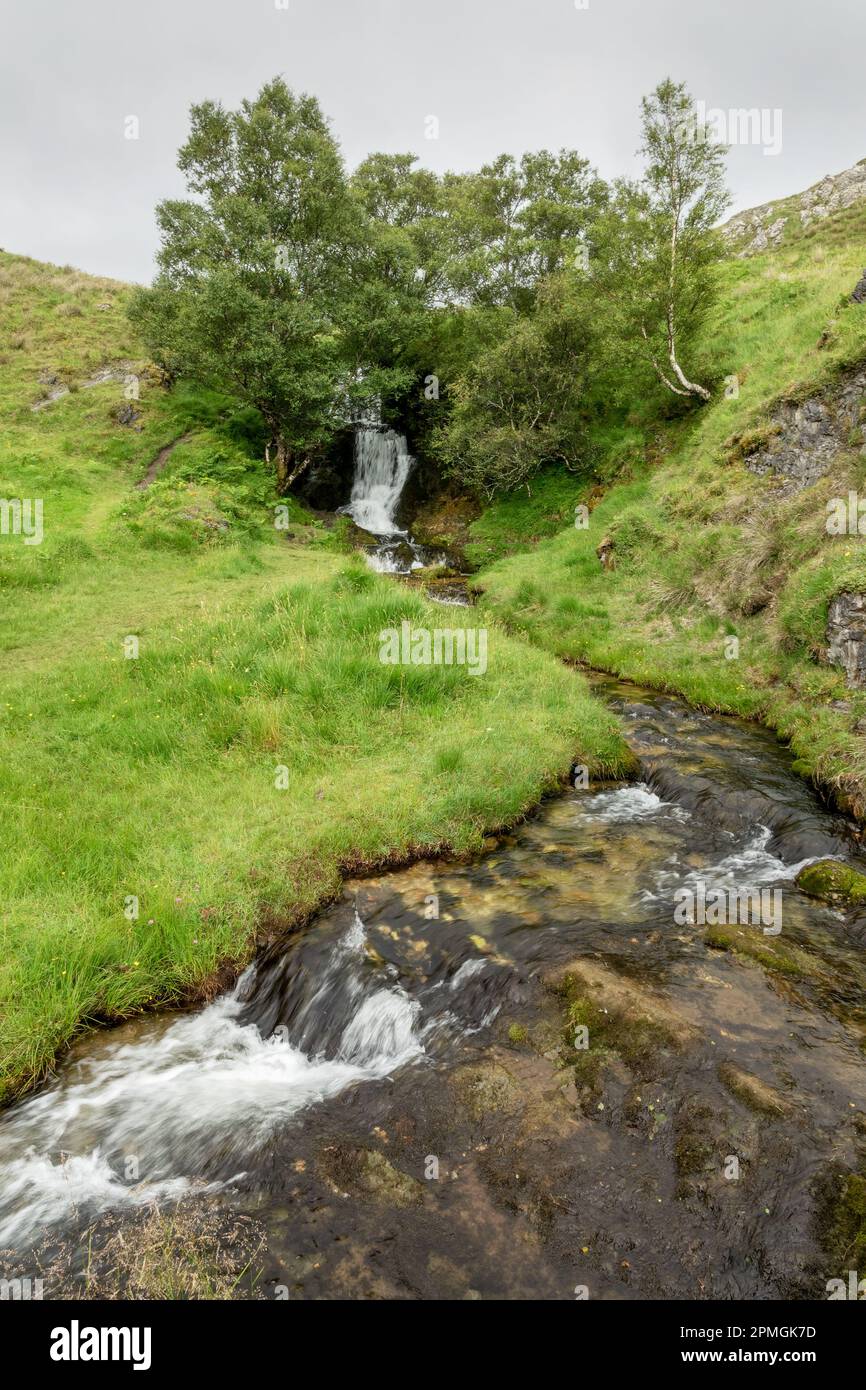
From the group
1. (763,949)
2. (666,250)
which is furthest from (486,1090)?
(666,250)

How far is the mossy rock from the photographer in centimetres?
873

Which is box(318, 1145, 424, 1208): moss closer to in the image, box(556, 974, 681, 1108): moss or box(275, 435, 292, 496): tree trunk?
box(556, 974, 681, 1108): moss

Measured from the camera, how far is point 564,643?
792 inches

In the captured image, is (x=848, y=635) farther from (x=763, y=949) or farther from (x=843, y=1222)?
(x=843, y=1222)

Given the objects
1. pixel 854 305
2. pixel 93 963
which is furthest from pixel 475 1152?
pixel 854 305

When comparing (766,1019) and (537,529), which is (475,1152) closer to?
(766,1019)

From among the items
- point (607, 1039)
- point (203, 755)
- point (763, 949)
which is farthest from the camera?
point (203, 755)

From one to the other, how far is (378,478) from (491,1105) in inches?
1398

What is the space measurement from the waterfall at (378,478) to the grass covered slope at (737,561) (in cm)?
927

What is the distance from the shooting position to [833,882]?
8914 mm

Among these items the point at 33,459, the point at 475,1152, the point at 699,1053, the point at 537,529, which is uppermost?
the point at 33,459

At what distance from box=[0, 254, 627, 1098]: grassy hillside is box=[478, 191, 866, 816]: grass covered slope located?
155 inches

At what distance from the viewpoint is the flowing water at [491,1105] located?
4656 millimetres

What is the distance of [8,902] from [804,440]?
21.8 metres
